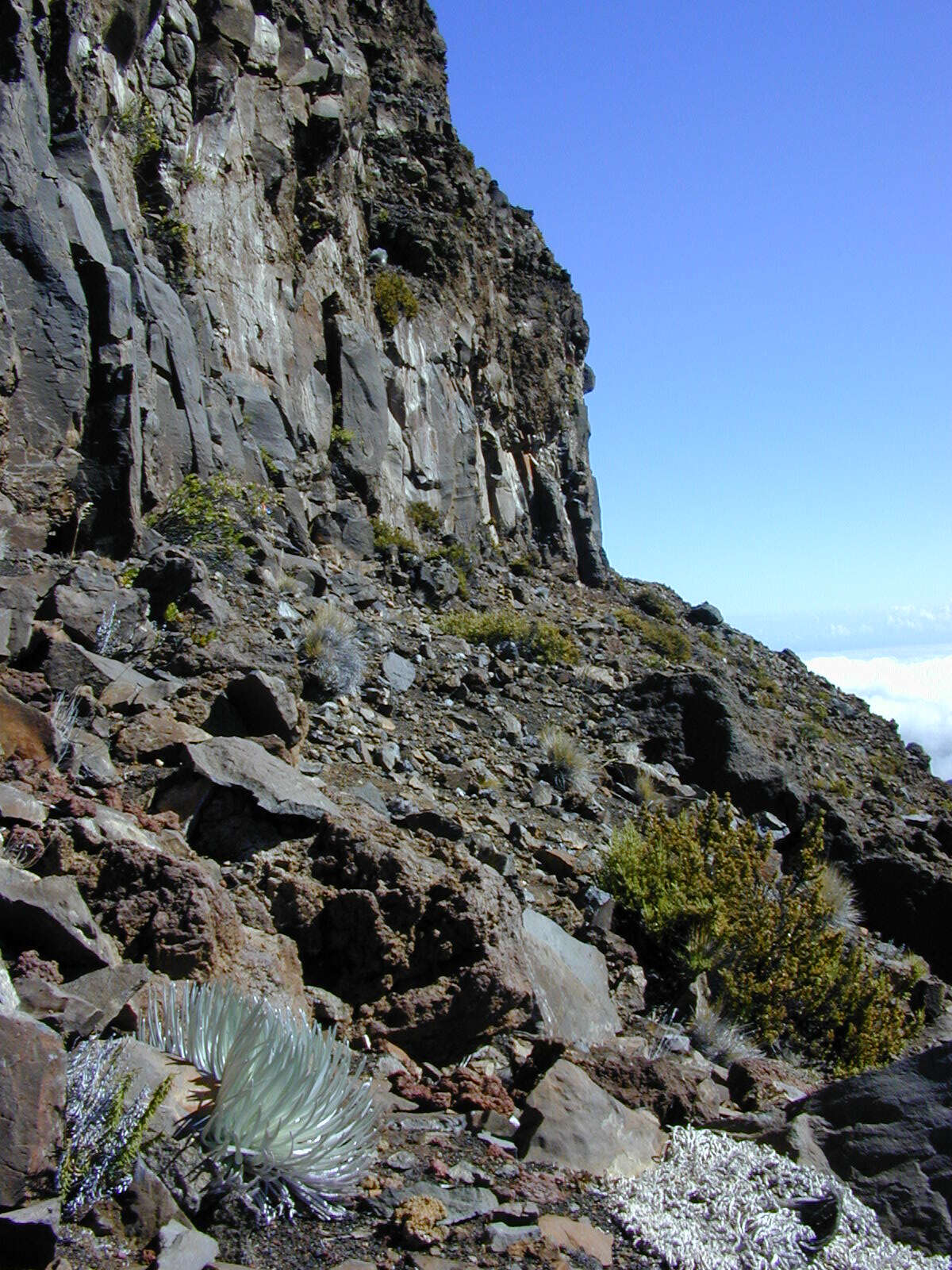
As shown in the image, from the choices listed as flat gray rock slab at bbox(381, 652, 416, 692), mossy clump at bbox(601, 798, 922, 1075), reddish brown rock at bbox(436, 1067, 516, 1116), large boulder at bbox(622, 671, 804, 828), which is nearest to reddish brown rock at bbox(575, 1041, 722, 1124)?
reddish brown rock at bbox(436, 1067, 516, 1116)

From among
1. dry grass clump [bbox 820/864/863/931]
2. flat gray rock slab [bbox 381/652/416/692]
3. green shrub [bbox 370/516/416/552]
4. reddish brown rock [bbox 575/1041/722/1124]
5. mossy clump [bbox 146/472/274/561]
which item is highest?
green shrub [bbox 370/516/416/552]

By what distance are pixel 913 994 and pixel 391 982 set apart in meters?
5.07

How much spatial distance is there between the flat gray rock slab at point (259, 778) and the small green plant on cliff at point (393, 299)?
14542 millimetres

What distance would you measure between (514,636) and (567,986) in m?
8.54

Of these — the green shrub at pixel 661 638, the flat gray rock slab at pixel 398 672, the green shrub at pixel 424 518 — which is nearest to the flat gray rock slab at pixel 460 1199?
the flat gray rock slab at pixel 398 672

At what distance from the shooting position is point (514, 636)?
43.4 feet

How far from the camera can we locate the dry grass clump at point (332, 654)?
27.5 ft

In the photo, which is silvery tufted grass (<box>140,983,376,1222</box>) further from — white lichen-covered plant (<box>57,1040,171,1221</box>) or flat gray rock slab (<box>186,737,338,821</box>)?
flat gray rock slab (<box>186,737,338,821</box>)

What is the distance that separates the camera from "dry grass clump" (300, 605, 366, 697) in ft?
27.5

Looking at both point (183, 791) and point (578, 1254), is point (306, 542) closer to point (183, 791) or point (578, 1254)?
point (183, 791)

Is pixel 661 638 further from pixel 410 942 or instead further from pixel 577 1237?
pixel 577 1237

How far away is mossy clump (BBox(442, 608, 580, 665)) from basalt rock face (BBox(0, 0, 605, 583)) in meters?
2.38

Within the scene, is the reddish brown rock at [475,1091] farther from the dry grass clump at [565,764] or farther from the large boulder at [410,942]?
the dry grass clump at [565,764]

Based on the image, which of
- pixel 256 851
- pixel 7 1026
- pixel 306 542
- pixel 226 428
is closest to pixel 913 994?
pixel 256 851
